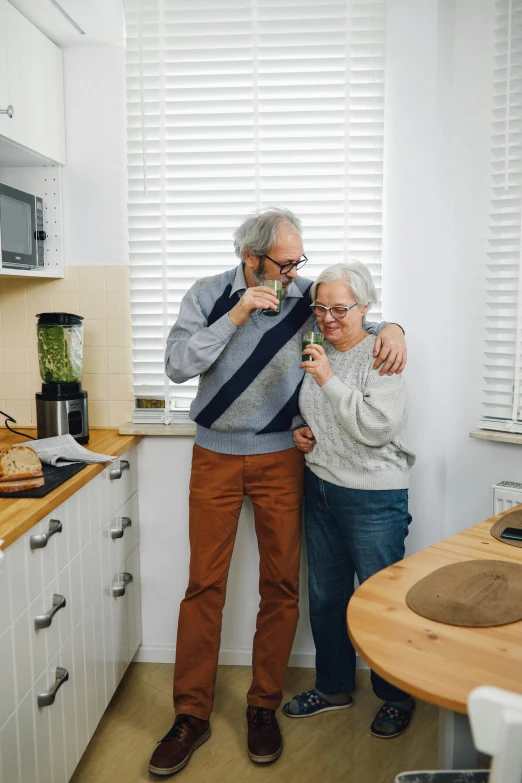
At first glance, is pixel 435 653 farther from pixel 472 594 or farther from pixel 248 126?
pixel 248 126

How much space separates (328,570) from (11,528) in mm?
1230

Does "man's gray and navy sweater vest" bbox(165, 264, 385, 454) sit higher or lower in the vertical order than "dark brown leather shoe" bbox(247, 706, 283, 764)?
higher

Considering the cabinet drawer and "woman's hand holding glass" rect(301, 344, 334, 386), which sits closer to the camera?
"woman's hand holding glass" rect(301, 344, 334, 386)

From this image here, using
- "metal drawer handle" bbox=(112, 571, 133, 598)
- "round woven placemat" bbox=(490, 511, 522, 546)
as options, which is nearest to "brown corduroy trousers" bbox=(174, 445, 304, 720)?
"metal drawer handle" bbox=(112, 571, 133, 598)

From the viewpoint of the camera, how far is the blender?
8.00ft

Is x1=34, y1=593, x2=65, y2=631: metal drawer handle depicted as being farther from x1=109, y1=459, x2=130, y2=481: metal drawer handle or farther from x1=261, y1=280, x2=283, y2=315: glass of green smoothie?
x1=261, y1=280, x2=283, y2=315: glass of green smoothie

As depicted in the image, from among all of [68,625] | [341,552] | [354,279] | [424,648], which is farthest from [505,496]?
[68,625]

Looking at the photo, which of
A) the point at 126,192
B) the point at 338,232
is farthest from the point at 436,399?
the point at 126,192

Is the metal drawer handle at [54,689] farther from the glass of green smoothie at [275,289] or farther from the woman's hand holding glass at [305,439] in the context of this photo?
the glass of green smoothie at [275,289]

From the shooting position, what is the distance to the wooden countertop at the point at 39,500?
5.23 ft

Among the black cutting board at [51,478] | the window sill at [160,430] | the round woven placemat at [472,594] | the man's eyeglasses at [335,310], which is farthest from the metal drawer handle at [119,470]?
the round woven placemat at [472,594]

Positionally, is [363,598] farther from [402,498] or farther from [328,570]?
[328,570]

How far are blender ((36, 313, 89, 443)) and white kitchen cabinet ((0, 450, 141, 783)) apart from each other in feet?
0.78

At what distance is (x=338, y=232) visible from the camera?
8.69ft
